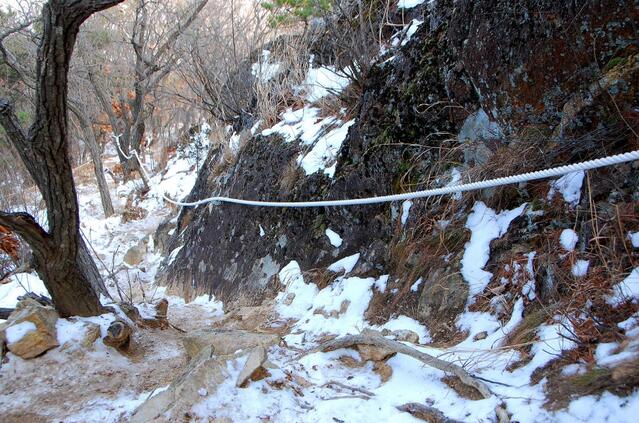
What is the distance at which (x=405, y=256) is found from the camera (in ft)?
9.12

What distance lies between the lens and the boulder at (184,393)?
175 cm

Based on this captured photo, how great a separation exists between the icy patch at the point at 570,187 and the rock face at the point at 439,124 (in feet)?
0.28

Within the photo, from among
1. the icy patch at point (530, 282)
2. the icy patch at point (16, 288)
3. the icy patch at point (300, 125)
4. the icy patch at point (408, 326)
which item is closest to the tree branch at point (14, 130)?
the icy patch at point (408, 326)

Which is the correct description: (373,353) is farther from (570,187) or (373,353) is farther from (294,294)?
(294,294)

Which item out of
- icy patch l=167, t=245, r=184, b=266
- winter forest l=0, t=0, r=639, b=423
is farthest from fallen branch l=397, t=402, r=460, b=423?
icy patch l=167, t=245, r=184, b=266

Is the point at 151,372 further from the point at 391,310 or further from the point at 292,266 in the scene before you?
the point at 292,266

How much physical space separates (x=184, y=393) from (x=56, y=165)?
1526 millimetres

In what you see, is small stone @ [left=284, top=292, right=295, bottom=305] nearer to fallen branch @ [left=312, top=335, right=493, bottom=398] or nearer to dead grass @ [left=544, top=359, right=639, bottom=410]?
fallen branch @ [left=312, top=335, right=493, bottom=398]

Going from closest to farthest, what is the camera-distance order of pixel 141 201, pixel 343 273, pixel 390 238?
pixel 390 238, pixel 343 273, pixel 141 201

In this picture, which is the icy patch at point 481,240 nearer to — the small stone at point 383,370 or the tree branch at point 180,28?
the small stone at point 383,370

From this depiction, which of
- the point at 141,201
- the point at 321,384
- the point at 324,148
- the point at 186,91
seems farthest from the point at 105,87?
the point at 321,384

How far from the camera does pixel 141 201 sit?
1061 centimetres

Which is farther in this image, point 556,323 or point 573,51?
point 573,51

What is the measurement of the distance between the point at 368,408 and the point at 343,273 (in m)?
1.56
